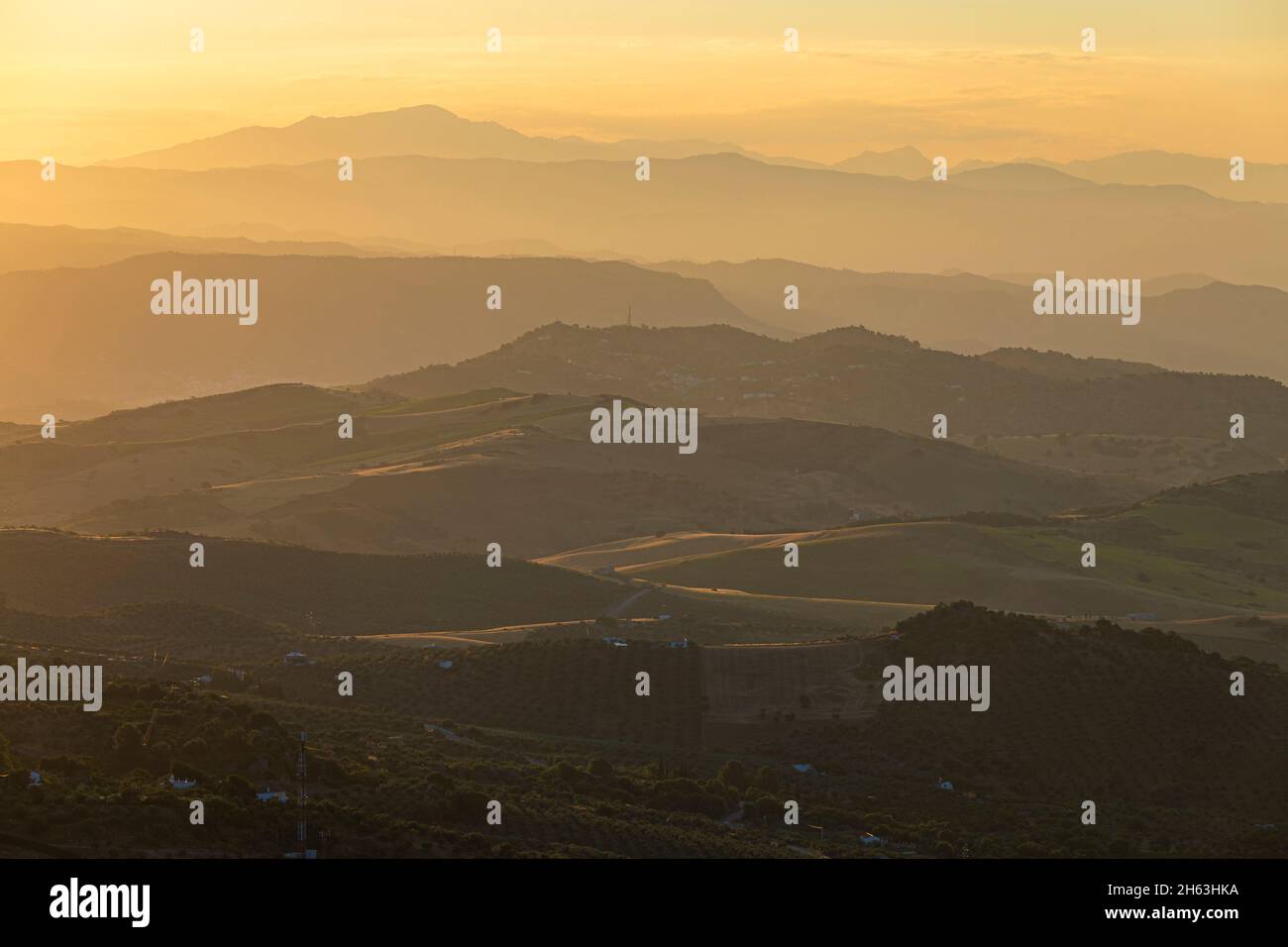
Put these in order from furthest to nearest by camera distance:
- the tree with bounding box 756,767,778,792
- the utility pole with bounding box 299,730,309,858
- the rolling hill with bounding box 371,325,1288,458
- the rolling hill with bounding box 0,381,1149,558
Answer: the rolling hill with bounding box 371,325,1288,458
the rolling hill with bounding box 0,381,1149,558
the tree with bounding box 756,767,778,792
the utility pole with bounding box 299,730,309,858

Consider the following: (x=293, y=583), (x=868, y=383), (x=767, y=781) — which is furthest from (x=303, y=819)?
(x=868, y=383)

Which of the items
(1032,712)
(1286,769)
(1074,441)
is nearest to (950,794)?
(1032,712)

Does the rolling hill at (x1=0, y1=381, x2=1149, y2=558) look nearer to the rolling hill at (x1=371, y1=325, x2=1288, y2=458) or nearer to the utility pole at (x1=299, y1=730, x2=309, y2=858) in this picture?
the rolling hill at (x1=371, y1=325, x2=1288, y2=458)

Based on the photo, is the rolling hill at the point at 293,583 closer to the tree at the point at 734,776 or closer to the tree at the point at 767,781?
the tree at the point at 734,776

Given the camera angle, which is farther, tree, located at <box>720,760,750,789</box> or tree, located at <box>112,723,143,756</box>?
tree, located at <box>720,760,750,789</box>

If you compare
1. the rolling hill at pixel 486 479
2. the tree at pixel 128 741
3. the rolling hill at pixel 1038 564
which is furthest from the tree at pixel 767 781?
the rolling hill at pixel 486 479

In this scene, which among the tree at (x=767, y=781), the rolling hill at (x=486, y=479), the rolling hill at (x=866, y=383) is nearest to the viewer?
the tree at (x=767, y=781)

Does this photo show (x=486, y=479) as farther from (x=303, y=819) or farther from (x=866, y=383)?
(x=303, y=819)

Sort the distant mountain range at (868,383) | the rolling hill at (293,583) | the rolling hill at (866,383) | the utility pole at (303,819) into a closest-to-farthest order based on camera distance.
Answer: the utility pole at (303,819), the rolling hill at (293,583), the rolling hill at (866,383), the distant mountain range at (868,383)

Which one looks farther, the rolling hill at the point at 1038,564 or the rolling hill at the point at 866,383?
the rolling hill at the point at 866,383

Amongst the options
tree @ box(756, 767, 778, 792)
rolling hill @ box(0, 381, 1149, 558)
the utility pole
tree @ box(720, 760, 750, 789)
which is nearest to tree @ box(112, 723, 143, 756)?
the utility pole
